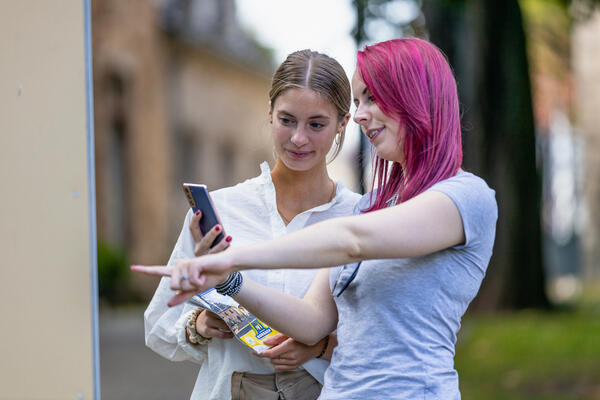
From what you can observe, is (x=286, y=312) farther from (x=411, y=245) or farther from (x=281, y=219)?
(x=411, y=245)

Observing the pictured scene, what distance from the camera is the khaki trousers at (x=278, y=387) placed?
2635mm

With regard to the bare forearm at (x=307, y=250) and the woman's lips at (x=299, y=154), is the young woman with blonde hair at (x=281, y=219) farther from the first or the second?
the bare forearm at (x=307, y=250)

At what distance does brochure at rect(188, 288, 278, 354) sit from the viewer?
2512 millimetres

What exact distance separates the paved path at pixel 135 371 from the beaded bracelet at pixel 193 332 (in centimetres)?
550

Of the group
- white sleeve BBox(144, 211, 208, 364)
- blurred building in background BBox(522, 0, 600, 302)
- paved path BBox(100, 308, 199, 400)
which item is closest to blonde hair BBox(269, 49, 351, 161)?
white sleeve BBox(144, 211, 208, 364)

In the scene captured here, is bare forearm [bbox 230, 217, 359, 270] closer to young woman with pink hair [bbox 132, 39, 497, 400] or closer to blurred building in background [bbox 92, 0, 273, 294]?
young woman with pink hair [bbox 132, 39, 497, 400]

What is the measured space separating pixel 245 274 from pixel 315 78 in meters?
0.63

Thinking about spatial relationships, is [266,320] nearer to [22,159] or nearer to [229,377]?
[229,377]

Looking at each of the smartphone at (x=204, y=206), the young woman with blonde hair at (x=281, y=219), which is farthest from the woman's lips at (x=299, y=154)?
the smartphone at (x=204, y=206)

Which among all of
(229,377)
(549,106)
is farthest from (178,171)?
(229,377)

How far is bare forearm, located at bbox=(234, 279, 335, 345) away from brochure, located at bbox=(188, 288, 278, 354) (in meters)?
0.11

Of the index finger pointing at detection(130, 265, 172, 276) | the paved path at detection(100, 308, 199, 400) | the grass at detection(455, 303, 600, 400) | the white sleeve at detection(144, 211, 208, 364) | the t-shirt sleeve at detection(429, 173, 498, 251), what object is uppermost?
the t-shirt sleeve at detection(429, 173, 498, 251)

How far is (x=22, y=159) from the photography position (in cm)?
238

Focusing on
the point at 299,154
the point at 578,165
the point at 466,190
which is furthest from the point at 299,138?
the point at 578,165
